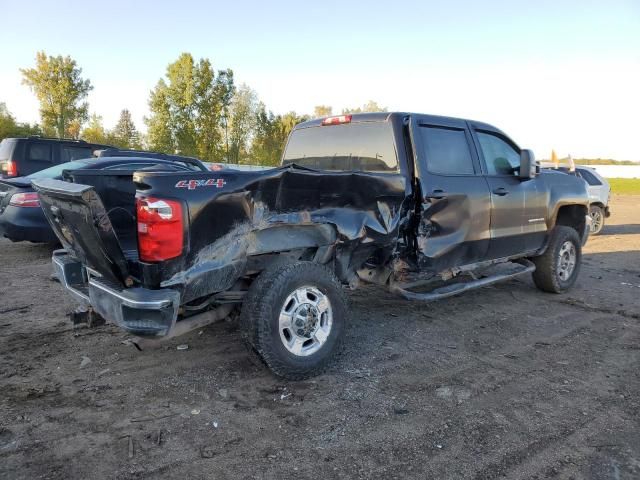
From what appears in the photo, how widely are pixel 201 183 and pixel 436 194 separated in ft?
7.65

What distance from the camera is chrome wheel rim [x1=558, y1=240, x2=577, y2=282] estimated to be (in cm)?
625

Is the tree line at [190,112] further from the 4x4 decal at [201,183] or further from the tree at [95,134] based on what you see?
the 4x4 decal at [201,183]

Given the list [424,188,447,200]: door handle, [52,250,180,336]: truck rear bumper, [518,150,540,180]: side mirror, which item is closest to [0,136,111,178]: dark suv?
[52,250,180,336]: truck rear bumper

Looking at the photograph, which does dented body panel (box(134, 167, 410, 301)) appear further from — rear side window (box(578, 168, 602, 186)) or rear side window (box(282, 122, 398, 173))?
rear side window (box(578, 168, 602, 186))

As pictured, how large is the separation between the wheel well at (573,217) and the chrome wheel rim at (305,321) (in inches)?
172

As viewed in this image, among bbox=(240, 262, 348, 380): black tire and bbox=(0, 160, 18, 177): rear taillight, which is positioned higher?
bbox=(0, 160, 18, 177): rear taillight

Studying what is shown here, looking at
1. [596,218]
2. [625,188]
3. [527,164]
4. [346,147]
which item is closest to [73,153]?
[346,147]

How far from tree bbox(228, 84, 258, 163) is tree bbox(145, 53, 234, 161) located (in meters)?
1.35

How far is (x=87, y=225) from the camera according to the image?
2.98 metres

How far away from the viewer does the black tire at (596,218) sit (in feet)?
39.6

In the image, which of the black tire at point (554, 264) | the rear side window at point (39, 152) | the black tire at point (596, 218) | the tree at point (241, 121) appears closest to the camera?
the black tire at point (554, 264)

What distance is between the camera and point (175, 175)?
2.91 meters

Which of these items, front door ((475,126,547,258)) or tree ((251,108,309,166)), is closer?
front door ((475,126,547,258))

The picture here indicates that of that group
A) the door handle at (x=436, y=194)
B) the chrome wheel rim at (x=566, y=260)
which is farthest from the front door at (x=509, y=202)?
the door handle at (x=436, y=194)
